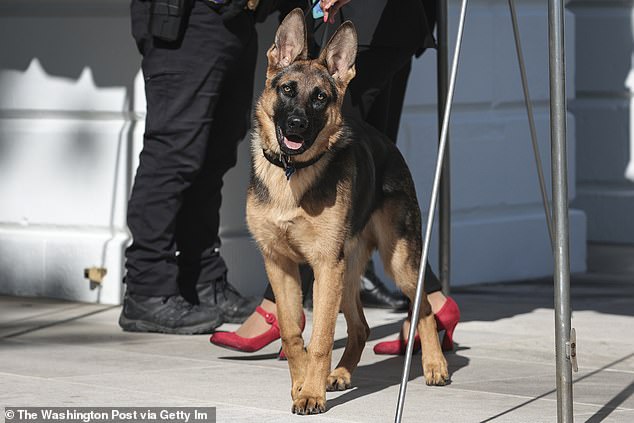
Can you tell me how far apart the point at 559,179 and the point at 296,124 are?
1.03 m

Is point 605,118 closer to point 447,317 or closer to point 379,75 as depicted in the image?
point 379,75

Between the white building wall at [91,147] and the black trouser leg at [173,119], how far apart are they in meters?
0.88

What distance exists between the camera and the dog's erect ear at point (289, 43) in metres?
5.24

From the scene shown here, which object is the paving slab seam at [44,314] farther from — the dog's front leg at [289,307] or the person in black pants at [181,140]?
the dog's front leg at [289,307]

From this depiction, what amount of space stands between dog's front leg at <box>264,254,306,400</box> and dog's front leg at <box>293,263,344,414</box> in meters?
0.10

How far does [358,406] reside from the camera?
502 centimetres

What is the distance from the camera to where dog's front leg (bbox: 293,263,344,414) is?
16.0ft

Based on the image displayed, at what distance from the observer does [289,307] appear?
5.21 m

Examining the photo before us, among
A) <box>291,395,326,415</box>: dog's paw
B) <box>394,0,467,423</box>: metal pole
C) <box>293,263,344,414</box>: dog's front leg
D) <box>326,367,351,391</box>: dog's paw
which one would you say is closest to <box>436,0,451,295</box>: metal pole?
<box>326,367,351,391</box>: dog's paw

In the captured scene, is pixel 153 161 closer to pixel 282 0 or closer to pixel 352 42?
pixel 282 0

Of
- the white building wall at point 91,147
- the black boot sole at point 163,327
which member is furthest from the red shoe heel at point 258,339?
the white building wall at point 91,147

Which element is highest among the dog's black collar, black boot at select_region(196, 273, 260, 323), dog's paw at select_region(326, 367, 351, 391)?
the dog's black collar

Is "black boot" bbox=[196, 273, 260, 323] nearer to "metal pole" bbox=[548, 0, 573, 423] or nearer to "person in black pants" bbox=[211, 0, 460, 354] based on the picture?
"person in black pants" bbox=[211, 0, 460, 354]

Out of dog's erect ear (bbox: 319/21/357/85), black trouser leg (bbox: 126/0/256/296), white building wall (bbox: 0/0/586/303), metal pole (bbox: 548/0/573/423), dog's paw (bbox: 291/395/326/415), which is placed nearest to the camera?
metal pole (bbox: 548/0/573/423)
